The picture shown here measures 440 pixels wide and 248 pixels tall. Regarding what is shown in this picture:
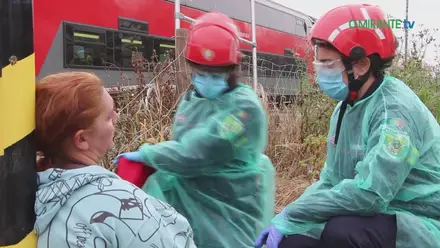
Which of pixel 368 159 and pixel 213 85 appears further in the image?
pixel 213 85

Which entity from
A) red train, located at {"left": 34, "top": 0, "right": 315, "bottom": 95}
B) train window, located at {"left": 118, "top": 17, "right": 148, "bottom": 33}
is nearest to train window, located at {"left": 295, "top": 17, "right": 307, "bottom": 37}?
red train, located at {"left": 34, "top": 0, "right": 315, "bottom": 95}

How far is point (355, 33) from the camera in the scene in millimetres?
2357

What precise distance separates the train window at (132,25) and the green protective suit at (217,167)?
26.6ft

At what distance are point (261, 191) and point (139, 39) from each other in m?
8.69

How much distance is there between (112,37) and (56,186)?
9.18 m

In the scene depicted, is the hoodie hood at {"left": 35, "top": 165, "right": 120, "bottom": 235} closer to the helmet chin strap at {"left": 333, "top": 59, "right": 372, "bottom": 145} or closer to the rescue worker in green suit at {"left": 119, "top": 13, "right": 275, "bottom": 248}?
the rescue worker in green suit at {"left": 119, "top": 13, "right": 275, "bottom": 248}

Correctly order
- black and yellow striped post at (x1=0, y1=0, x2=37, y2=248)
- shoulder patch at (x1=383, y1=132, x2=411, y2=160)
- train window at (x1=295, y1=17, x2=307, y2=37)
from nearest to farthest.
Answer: black and yellow striped post at (x1=0, y1=0, x2=37, y2=248) < shoulder patch at (x1=383, y1=132, x2=411, y2=160) < train window at (x1=295, y1=17, x2=307, y2=37)

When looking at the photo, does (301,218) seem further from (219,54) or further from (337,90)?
(219,54)

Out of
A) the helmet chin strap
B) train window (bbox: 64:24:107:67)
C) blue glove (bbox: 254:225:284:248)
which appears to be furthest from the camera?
train window (bbox: 64:24:107:67)

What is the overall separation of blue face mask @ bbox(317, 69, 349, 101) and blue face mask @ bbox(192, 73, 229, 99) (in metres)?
0.48

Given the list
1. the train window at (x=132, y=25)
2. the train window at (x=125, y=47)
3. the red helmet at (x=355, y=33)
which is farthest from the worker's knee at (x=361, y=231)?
the train window at (x=132, y=25)

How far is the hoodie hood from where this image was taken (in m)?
1.44

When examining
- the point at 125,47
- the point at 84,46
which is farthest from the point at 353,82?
the point at 125,47

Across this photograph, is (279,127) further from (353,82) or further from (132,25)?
(132,25)
